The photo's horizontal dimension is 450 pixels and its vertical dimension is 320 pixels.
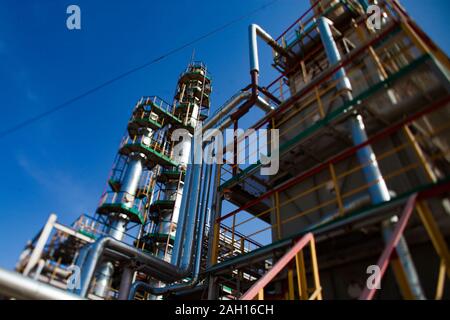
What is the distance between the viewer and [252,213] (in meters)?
9.73

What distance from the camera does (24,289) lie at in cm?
436

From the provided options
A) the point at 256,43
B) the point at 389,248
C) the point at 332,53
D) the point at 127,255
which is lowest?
the point at 389,248

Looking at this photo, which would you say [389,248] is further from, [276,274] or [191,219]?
[191,219]

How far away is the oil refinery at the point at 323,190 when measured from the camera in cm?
458

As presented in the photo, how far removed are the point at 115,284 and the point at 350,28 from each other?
1495 cm

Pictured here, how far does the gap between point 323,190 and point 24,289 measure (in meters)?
5.96

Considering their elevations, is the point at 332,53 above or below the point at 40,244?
above

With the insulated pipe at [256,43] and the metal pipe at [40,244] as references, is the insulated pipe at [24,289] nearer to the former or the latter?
the metal pipe at [40,244]

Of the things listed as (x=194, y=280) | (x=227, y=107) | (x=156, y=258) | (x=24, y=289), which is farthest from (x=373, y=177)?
(x=227, y=107)

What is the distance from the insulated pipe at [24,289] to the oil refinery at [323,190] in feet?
0.06

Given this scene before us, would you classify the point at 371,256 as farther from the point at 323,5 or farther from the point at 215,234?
the point at 323,5

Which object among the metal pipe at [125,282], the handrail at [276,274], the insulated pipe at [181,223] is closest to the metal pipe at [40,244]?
the metal pipe at [125,282]

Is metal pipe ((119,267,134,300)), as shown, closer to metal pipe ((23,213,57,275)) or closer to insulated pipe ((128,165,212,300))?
insulated pipe ((128,165,212,300))

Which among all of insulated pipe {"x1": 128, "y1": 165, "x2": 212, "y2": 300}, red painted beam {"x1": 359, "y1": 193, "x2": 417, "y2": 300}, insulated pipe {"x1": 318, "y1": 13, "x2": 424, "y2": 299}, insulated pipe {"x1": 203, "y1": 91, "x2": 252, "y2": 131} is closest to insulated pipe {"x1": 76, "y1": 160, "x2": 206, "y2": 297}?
insulated pipe {"x1": 128, "y1": 165, "x2": 212, "y2": 300}
